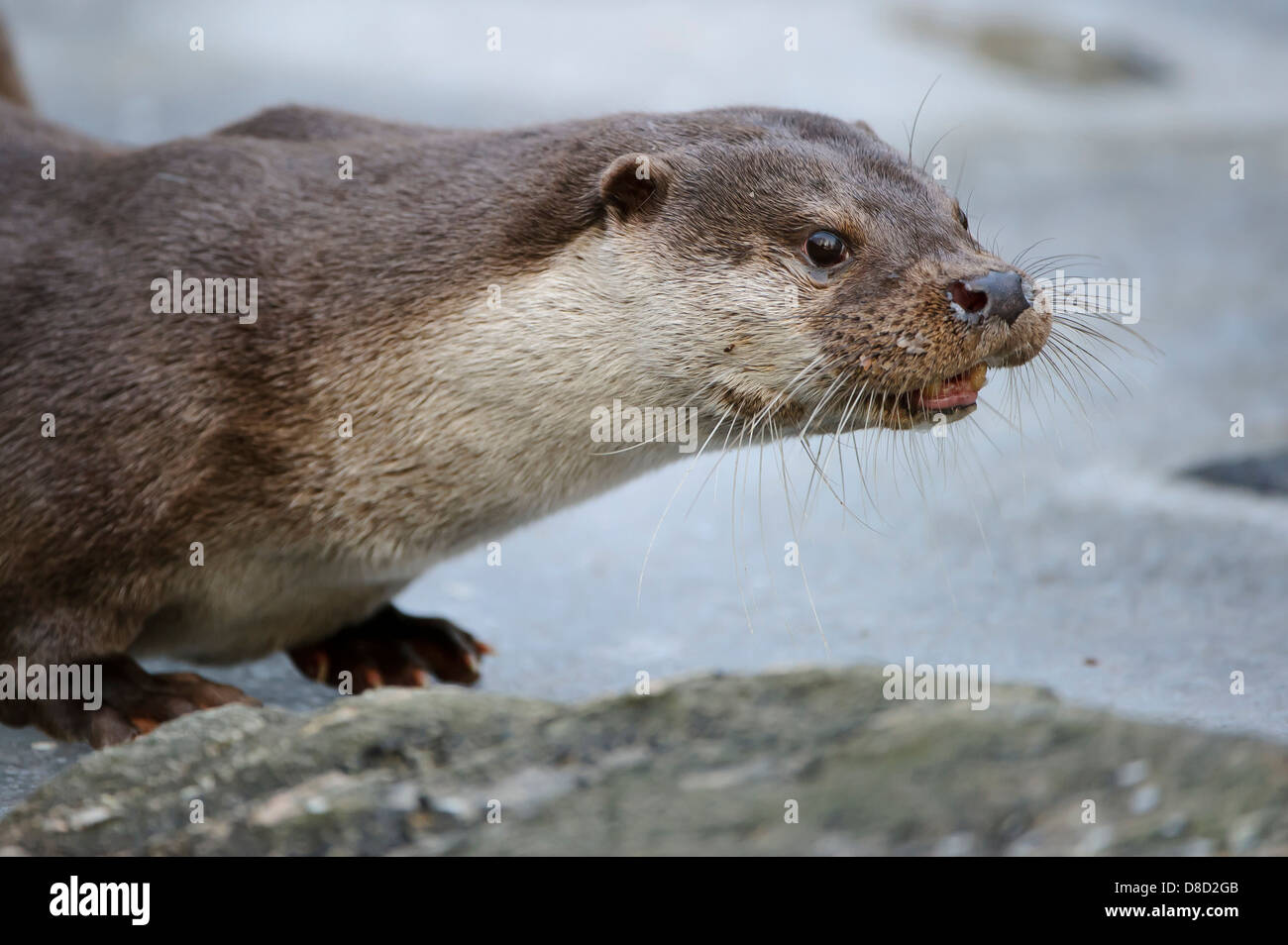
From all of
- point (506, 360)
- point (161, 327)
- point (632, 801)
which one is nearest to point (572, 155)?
point (506, 360)

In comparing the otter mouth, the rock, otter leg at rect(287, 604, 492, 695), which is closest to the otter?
the otter mouth

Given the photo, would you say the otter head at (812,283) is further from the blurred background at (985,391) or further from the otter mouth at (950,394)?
the blurred background at (985,391)

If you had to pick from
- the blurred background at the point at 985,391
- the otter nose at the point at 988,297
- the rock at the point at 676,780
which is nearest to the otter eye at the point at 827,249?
the otter nose at the point at 988,297

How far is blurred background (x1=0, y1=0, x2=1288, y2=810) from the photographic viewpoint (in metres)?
4.14

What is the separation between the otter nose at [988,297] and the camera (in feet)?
9.52

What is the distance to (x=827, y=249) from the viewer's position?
307cm

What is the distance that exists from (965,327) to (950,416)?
0.62 ft

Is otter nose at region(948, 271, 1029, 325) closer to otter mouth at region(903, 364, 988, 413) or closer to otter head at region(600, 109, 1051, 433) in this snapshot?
otter head at region(600, 109, 1051, 433)

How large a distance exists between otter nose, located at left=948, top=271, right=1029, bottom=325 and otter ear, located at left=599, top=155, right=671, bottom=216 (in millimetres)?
634

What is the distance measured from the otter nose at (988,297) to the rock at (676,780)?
0.72 meters

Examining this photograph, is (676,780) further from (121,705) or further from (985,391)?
(985,391)

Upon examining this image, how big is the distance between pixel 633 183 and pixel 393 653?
1416 mm
